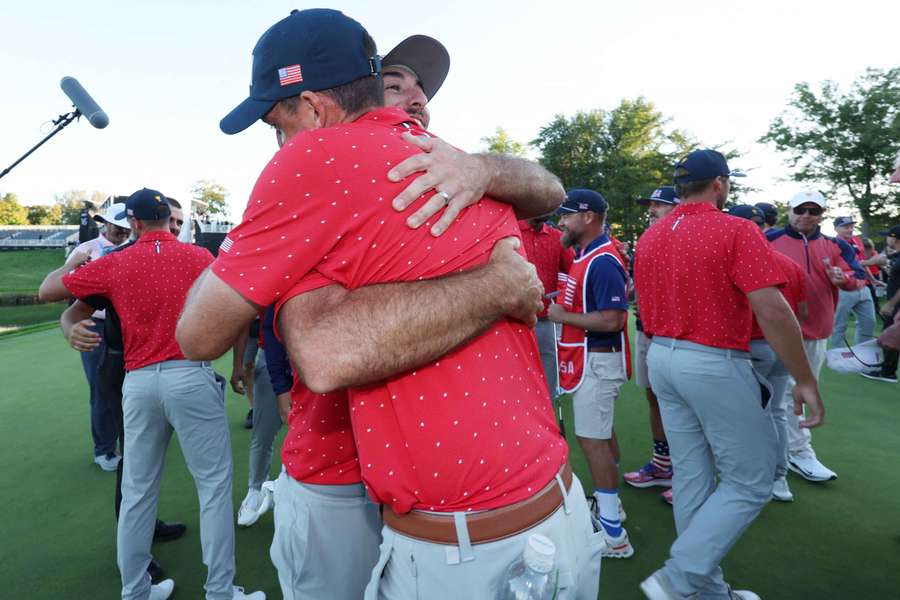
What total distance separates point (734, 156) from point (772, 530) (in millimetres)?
37168

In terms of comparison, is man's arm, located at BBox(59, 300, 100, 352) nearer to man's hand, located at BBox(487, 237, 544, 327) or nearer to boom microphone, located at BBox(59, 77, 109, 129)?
boom microphone, located at BBox(59, 77, 109, 129)

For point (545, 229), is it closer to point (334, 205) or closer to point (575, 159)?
point (334, 205)

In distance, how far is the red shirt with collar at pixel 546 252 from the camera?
5.69 m

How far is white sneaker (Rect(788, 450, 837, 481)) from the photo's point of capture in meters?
4.64

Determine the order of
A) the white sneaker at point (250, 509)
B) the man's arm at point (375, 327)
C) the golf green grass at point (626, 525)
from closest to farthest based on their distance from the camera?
1. the man's arm at point (375, 327)
2. the golf green grass at point (626, 525)
3. the white sneaker at point (250, 509)

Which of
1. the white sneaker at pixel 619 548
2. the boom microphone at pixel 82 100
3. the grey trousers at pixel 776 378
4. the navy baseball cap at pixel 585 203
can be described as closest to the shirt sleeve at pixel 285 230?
the white sneaker at pixel 619 548

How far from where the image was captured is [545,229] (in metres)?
5.82

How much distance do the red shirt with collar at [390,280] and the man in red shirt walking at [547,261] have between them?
Answer: 4427 mm

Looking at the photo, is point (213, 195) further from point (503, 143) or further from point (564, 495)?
point (564, 495)

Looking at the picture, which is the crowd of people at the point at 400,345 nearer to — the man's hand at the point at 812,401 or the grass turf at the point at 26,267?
the man's hand at the point at 812,401

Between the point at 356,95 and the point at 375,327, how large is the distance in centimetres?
62

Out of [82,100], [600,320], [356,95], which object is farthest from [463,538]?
[82,100]

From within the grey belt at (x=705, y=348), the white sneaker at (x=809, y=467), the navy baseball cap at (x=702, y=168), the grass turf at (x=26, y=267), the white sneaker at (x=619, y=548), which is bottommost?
the grass turf at (x=26, y=267)

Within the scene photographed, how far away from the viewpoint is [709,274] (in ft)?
9.66
